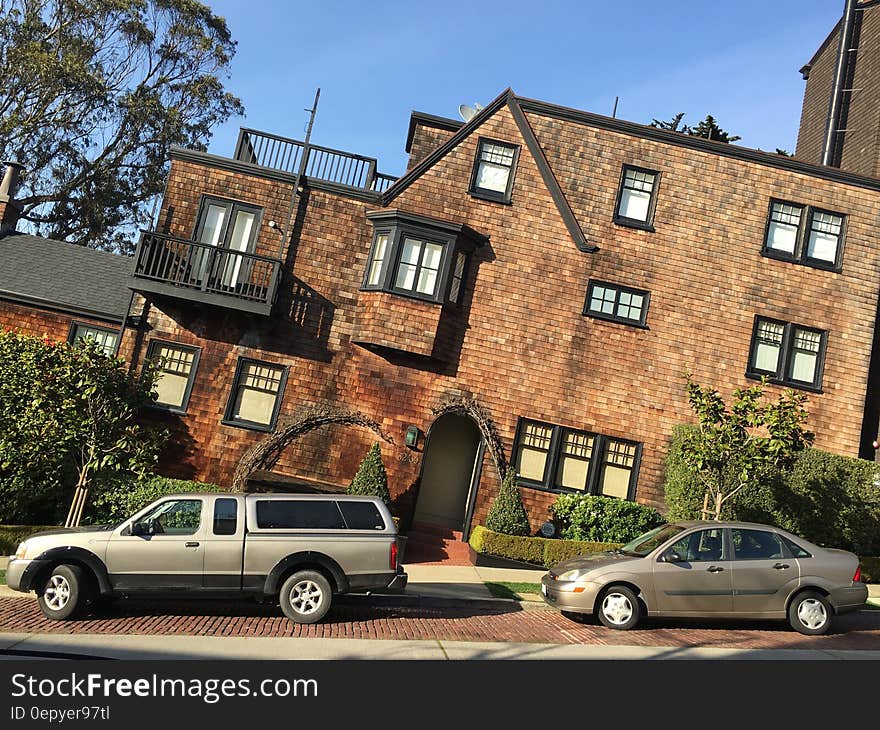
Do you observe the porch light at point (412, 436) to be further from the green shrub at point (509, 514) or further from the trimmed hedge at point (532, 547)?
the trimmed hedge at point (532, 547)

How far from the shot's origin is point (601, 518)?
1666 cm

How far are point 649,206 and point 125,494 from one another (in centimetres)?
1445

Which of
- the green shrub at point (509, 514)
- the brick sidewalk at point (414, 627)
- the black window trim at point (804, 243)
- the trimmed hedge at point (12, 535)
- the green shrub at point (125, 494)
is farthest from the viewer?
the black window trim at point (804, 243)

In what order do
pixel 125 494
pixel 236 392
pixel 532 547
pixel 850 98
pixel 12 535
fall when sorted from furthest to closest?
pixel 850 98 → pixel 236 392 → pixel 532 547 → pixel 125 494 → pixel 12 535

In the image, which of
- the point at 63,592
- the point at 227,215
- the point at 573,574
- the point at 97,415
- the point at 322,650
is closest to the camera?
the point at 322,650

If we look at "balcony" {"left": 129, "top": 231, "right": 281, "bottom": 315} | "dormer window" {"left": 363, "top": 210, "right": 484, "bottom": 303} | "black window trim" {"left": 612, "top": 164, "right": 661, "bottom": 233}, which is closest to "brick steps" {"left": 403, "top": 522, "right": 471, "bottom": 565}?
"dormer window" {"left": 363, "top": 210, "right": 484, "bottom": 303}

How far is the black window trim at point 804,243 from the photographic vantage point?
18656 millimetres

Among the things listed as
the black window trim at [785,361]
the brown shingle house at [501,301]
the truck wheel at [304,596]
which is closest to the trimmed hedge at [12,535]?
the brown shingle house at [501,301]

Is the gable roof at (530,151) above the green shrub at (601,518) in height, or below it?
above

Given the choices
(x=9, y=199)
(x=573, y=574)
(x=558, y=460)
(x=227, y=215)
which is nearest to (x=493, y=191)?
(x=227, y=215)

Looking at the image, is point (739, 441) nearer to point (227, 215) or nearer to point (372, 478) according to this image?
point (372, 478)

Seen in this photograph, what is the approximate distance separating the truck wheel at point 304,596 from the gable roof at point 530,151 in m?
10.7
